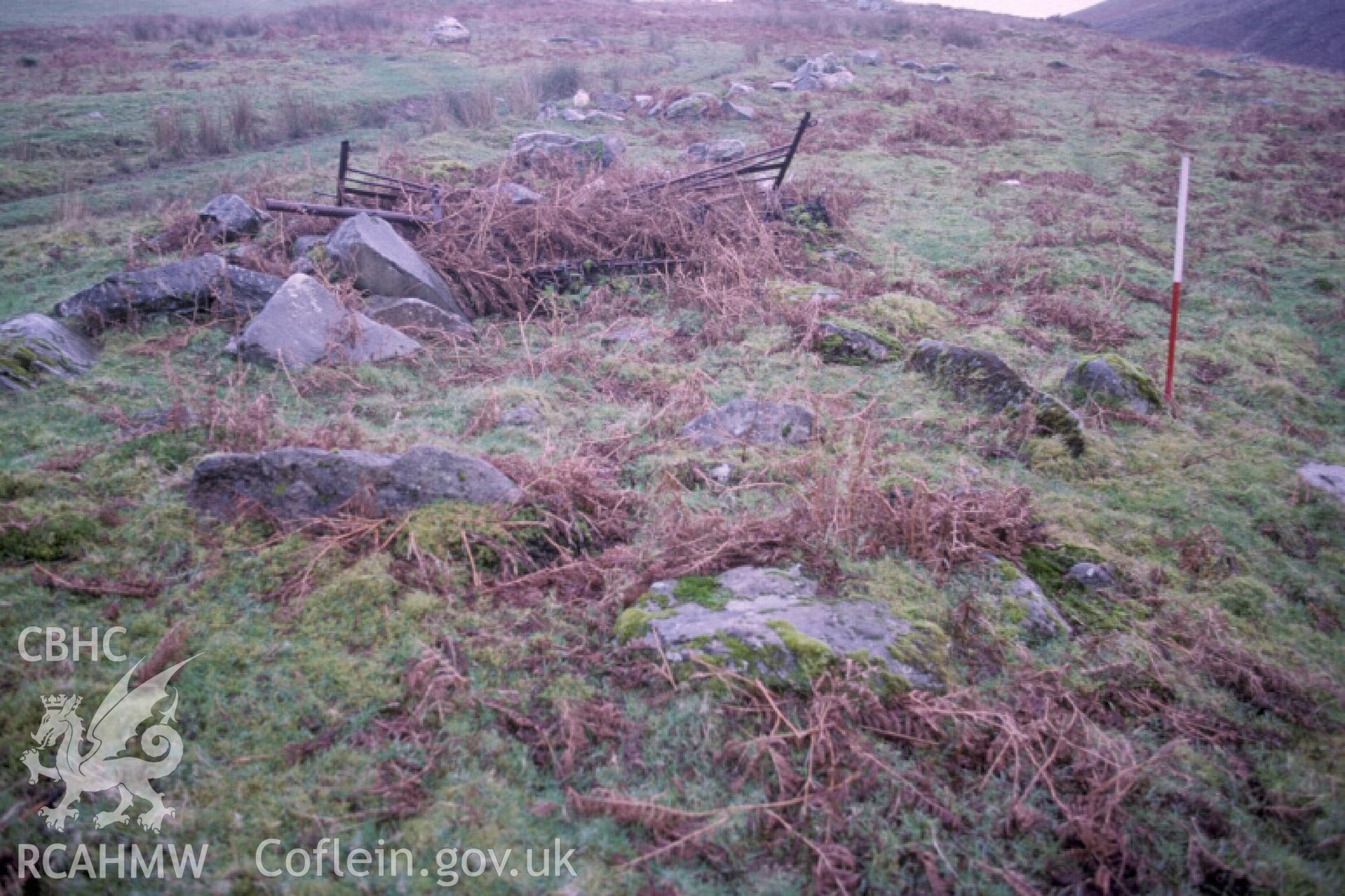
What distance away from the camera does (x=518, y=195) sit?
7.72 metres

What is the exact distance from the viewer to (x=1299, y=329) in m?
6.46

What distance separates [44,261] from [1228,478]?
10383 millimetres

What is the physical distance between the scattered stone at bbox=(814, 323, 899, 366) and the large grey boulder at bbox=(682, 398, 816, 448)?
1.39 metres

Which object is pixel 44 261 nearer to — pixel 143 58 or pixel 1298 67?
pixel 143 58

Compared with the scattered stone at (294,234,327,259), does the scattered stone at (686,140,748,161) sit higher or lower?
higher

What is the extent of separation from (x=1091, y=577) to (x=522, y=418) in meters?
3.35

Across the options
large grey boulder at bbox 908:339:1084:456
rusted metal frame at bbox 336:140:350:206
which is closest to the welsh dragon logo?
large grey boulder at bbox 908:339:1084:456

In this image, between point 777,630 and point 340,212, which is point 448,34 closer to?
point 340,212

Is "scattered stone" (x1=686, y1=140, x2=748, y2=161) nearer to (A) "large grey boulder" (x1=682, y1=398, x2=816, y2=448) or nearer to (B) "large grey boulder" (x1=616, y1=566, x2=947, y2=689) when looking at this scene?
(A) "large grey boulder" (x1=682, y1=398, x2=816, y2=448)

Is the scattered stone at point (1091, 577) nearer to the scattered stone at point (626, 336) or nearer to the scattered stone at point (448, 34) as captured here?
the scattered stone at point (626, 336)

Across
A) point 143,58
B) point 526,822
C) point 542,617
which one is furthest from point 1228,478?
point 143,58

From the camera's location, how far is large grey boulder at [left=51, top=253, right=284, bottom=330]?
17.5ft

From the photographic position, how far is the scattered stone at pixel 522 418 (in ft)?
14.8

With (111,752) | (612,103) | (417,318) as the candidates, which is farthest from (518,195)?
(612,103)
